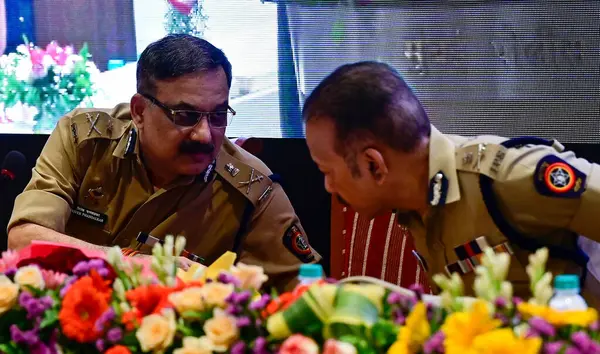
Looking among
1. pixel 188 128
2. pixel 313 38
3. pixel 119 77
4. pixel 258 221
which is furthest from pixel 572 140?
pixel 119 77

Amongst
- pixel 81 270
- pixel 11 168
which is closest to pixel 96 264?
pixel 81 270

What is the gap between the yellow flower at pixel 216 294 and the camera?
35.4 inches

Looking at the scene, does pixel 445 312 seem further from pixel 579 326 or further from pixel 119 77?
pixel 119 77

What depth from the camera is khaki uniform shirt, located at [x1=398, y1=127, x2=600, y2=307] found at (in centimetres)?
125

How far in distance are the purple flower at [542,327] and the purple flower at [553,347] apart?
0.05 ft

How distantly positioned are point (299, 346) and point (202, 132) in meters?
1.13

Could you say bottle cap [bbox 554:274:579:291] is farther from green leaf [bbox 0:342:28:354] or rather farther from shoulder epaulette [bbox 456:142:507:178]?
green leaf [bbox 0:342:28:354]

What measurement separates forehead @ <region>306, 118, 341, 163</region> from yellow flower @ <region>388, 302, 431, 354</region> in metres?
0.54

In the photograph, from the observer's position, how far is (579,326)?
78 cm

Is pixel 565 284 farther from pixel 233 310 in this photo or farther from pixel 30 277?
pixel 30 277

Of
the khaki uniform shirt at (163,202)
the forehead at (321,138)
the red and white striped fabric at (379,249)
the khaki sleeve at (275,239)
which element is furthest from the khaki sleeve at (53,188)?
the forehead at (321,138)

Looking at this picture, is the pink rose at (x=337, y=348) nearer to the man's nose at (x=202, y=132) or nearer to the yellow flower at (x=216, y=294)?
the yellow flower at (x=216, y=294)

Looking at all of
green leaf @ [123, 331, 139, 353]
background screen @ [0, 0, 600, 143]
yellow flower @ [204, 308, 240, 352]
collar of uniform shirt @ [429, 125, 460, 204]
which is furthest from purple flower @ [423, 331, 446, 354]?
background screen @ [0, 0, 600, 143]

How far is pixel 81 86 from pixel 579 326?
2.42 metres
